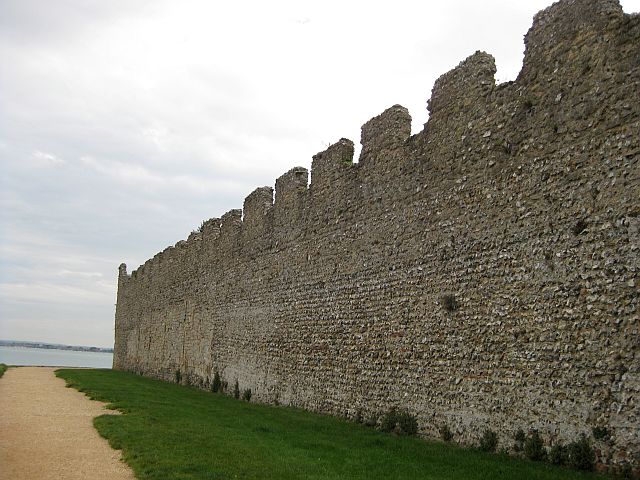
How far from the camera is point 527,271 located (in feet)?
27.1

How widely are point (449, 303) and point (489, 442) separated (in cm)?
215

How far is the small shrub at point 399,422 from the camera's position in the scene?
9.97 m

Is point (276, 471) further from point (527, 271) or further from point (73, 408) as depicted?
point (73, 408)

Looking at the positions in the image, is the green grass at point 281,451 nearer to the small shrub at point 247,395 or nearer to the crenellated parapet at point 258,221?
the small shrub at point 247,395

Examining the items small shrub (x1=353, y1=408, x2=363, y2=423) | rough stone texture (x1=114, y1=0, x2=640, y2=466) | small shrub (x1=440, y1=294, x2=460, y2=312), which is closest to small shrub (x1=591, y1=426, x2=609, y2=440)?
rough stone texture (x1=114, y1=0, x2=640, y2=466)

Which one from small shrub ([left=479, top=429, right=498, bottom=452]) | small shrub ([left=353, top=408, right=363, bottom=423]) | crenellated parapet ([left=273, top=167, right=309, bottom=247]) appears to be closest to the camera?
small shrub ([left=479, top=429, right=498, bottom=452])

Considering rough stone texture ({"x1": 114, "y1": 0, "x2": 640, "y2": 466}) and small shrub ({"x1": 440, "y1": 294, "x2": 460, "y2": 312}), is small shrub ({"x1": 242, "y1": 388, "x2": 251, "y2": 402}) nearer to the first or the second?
rough stone texture ({"x1": 114, "y1": 0, "x2": 640, "y2": 466})

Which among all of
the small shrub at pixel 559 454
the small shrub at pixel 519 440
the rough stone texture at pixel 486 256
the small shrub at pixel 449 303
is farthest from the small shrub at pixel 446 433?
the small shrub at pixel 559 454

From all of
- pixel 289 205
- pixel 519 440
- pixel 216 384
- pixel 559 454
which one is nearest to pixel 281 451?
pixel 519 440

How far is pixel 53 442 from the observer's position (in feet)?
29.2

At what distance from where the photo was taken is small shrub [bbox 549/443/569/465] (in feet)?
23.5

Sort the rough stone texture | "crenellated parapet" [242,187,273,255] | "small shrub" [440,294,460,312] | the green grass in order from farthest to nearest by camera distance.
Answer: "crenellated parapet" [242,187,273,255], "small shrub" [440,294,460,312], the rough stone texture, the green grass

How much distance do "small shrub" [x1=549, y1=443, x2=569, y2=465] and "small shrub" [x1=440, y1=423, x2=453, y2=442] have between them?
1.99 m

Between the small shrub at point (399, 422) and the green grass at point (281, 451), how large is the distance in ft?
0.87
